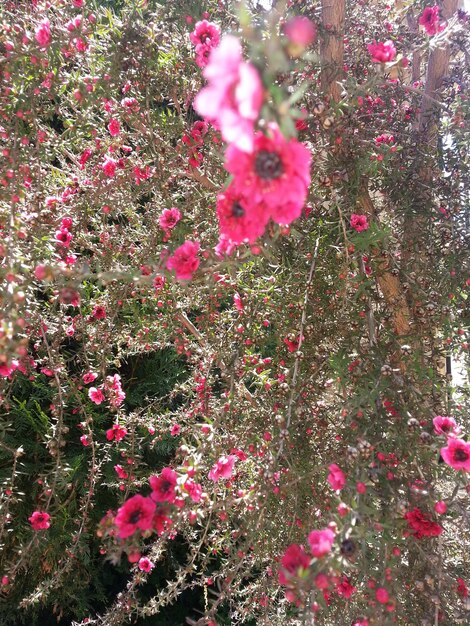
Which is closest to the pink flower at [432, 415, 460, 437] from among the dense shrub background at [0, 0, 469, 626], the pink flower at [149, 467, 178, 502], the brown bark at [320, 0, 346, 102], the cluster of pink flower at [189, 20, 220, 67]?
the dense shrub background at [0, 0, 469, 626]

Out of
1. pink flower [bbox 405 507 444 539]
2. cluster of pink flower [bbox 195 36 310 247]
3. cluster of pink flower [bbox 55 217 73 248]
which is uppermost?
cluster of pink flower [bbox 55 217 73 248]

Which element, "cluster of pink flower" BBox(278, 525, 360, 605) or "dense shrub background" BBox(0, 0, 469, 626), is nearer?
"cluster of pink flower" BBox(278, 525, 360, 605)

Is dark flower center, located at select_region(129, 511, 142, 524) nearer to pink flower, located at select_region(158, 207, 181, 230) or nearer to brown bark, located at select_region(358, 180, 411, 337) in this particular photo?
pink flower, located at select_region(158, 207, 181, 230)

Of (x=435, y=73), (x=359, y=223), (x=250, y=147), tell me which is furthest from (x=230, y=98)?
(x=435, y=73)

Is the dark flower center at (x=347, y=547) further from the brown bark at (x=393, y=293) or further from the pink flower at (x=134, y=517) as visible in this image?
the brown bark at (x=393, y=293)

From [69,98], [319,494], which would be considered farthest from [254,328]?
[69,98]

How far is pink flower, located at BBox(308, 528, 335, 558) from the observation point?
872 millimetres

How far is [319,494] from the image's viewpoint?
182 cm

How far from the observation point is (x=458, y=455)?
115 cm

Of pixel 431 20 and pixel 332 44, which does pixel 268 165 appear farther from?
pixel 431 20

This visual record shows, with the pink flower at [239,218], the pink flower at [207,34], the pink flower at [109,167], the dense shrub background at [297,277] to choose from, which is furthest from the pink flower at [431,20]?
the pink flower at [239,218]

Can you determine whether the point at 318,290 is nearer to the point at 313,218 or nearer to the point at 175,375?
the point at 313,218

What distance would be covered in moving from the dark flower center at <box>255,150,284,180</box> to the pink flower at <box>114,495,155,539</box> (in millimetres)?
708

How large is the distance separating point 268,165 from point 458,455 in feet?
2.88
